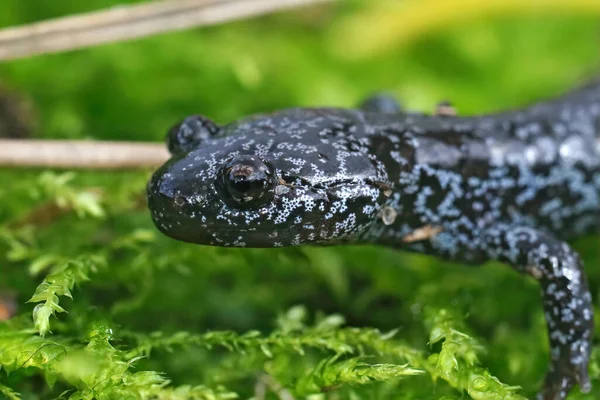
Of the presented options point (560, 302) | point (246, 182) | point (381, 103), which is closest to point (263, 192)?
point (246, 182)

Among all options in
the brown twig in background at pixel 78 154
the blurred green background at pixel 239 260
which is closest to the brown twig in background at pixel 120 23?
the brown twig in background at pixel 78 154

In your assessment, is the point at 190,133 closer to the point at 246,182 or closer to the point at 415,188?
the point at 246,182

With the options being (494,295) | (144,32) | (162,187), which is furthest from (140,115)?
(494,295)

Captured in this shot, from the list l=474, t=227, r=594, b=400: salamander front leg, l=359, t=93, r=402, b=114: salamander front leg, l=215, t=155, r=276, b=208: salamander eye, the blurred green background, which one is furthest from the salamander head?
l=359, t=93, r=402, b=114: salamander front leg

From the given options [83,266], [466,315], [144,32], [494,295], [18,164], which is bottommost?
[494,295]

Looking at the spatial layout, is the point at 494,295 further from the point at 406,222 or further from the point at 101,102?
the point at 101,102

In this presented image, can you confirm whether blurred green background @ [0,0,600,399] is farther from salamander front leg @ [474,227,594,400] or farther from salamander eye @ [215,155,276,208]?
salamander eye @ [215,155,276,208]
